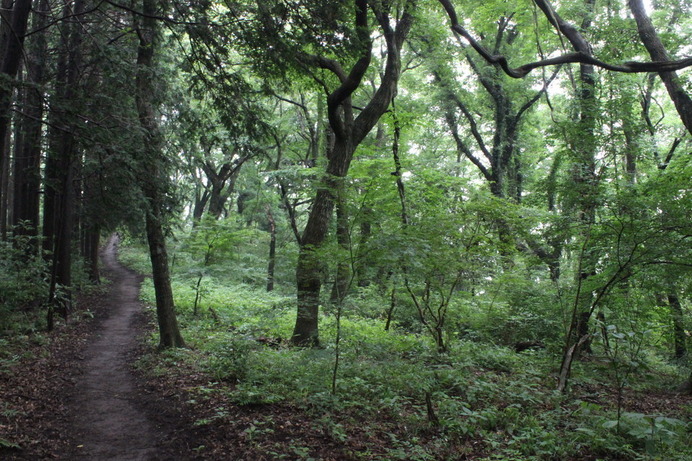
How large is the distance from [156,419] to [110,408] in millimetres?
999

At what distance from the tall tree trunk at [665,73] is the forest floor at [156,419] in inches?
203

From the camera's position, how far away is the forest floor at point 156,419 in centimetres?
437

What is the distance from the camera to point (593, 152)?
8.62 m

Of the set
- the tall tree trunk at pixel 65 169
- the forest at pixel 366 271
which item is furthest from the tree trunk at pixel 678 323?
the tall tree trunk at pixel 65 169

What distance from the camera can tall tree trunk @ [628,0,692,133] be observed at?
7.74 meters

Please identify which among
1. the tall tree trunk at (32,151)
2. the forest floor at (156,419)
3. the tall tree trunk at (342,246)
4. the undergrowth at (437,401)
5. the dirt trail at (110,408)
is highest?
the tall tree trunk at (32,151)

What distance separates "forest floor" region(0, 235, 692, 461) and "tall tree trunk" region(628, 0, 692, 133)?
5.15 meters

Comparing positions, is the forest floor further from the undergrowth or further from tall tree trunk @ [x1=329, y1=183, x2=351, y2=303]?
tall tree trunk @ [x1=329, y1=183, x2=351, y2=303]

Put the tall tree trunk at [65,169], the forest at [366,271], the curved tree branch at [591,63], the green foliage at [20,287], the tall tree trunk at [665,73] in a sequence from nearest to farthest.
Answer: the forest at [366,271], the curved tree branch at [591,63], the tall tree trunk at [665,73], the green foliage at [20,287], the tall tree trunk at [65,169]

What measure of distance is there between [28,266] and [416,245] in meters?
9.30

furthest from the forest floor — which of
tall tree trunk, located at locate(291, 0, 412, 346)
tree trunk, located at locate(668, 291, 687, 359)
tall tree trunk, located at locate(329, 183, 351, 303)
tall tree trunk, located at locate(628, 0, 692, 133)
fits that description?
tall tree trunk, located at locate(628, 0, 692, 133)

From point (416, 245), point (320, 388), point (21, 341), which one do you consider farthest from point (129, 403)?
point (416, 245)

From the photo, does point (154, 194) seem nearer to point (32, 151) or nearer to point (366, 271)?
point (366, 271)

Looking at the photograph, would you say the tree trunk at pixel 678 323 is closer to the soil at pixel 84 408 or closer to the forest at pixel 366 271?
the forest at pixel 366 271
